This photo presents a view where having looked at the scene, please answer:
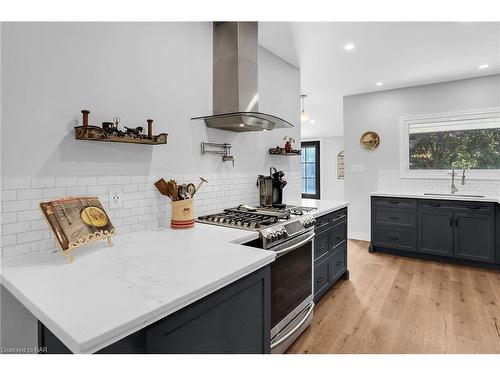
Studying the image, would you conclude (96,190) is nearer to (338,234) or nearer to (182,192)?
(182,192)

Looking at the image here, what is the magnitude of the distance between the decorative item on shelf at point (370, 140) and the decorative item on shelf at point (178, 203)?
3825 mm

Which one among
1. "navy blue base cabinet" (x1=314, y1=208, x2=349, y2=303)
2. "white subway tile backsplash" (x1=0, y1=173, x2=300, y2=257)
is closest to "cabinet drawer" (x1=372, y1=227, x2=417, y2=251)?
"navy blue base cabinet" (x1=314, y1=208, x2=349, y2=303)

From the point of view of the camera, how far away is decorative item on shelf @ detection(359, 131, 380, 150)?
479cm

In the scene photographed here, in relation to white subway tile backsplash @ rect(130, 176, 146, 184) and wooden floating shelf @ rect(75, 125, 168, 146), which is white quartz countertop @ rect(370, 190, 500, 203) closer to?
white subway tile backsplash @ rect(130, 176, 146, 184)

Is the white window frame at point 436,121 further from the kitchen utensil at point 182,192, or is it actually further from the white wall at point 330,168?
the kitchen utensil at point 182,192

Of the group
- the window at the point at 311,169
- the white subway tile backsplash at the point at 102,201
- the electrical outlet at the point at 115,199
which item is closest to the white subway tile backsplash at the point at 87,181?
the white subway tile backsplash at the point at 102,201

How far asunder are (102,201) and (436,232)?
13.4 feet

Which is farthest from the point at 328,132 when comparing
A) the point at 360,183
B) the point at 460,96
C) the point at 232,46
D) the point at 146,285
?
the point at 146,285

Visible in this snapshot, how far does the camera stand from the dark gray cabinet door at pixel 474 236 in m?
3.55

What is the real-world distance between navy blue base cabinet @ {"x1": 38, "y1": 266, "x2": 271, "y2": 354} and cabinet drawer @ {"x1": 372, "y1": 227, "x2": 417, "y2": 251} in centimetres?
345

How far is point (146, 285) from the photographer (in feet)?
3.22

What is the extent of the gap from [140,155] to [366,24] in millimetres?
2264

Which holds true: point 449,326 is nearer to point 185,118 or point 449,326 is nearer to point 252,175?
point 252,175

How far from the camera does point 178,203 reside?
1898mm
